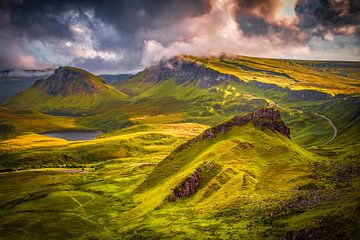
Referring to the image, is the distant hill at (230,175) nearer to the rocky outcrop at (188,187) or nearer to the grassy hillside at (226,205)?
the rocky outcrop at (188,187)

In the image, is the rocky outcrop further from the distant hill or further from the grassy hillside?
the grassy hillside

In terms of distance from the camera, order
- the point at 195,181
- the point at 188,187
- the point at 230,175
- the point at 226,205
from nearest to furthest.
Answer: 1. the point at 226,205
2. the point at 188,187
3. the point at 230,175
4. the point at 195,181

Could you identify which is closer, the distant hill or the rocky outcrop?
the distant hill

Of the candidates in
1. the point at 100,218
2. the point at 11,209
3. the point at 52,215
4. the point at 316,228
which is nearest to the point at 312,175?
the point at 316,228

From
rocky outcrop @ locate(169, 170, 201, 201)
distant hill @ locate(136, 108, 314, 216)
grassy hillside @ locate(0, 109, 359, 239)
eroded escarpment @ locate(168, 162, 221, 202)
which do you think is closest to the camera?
grassy hillside @ locate(0, 109, 359, 239)

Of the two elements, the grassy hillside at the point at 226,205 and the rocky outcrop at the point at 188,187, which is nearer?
the grassy hillside at the point at 226,205

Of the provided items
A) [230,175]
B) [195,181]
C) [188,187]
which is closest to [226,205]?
[230,175]

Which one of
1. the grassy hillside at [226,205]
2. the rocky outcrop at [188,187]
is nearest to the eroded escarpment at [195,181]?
the rocky outcrop at [188,187]

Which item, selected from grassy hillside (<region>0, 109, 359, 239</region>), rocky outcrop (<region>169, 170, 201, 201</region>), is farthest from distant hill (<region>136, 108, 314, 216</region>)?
grassy hillside (<region>0, 109, 359, 239</region>)


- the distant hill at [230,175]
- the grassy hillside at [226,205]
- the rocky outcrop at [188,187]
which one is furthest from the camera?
the rocky outcrop at [188,187]

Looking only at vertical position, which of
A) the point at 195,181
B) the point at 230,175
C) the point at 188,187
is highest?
the point at 230,175

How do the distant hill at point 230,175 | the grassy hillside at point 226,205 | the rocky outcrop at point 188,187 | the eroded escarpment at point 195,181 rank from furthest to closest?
the eroded escarpment at point 195,181
the rocky outcrop at point 188,187
the distant hill at point 230,175
the grassy hillside at point 226,205

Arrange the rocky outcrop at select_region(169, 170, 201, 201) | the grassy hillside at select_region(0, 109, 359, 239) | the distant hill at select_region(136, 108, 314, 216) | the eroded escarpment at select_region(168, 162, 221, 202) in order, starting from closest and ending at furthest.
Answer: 1. the grassy hillside at select_region(0, 109, 359, 239)
2. the distant hill at select_region(136, 108, 314, 216)
3. the rocky outcrop at select_region(169, 170, 201, 201)
4. the eroded escarpment at select_region(168, 162, 221, 202)

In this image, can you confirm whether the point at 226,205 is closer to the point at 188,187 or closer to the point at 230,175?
the point at 230,175
